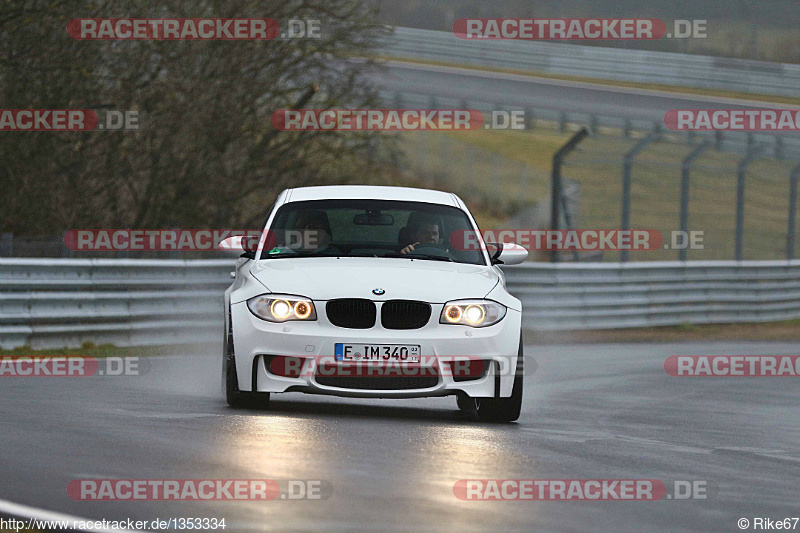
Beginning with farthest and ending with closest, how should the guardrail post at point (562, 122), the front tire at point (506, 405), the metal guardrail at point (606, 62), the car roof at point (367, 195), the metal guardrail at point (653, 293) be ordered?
1. the guardrail post at point (562, 122)
2. the metal guardrail at point (606, 62)
3. the metal guardrail at point (653, 293)
4. the car roof at point (367, 195)
5. the front tire at point (506, 405)

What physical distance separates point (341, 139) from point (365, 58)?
1.41m

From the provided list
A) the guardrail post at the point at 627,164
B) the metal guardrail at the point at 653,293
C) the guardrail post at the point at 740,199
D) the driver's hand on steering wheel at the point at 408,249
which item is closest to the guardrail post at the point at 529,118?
the guardrail post at the point at 740,199

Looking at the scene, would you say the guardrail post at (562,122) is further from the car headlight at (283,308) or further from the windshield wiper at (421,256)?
the car headlight at (283,308)

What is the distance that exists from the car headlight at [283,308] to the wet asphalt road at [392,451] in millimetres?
627

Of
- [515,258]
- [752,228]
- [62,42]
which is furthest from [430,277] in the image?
[752,228]

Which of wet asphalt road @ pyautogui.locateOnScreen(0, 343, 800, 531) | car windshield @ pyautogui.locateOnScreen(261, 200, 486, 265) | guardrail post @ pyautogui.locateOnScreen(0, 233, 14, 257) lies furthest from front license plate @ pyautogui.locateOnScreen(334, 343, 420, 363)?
guardrail post @ pyautogui.locateOnScreen(0, 233, 14, 257)

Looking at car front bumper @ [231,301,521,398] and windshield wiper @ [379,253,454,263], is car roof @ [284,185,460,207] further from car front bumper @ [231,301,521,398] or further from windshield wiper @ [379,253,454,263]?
car front bumper @ [231,301,521,398]

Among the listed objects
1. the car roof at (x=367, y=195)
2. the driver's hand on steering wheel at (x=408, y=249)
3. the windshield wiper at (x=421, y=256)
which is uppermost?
the car roof at (x=367, y=195)

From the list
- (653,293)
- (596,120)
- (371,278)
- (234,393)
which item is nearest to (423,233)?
(371,278)

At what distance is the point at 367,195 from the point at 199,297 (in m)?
6.84

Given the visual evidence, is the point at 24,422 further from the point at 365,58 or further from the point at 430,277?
the point at 365,58

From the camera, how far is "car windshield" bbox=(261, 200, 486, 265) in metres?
10.3

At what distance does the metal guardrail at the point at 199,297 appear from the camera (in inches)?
599

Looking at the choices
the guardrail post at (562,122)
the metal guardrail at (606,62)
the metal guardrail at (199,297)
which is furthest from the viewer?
the guardrail post at (562,122)
